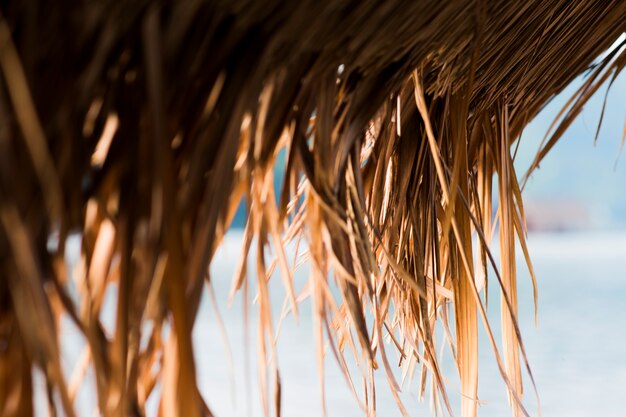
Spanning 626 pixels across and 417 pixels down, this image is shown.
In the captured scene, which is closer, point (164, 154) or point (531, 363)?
point (164, 154)

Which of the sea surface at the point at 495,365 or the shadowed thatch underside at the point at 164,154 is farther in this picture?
the sea surface at the point at 495,365

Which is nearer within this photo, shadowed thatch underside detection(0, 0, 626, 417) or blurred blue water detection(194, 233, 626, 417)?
shadowed thatch underside detection(0, 0, 626, 417)

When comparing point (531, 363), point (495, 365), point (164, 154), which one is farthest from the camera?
point (531, 363)

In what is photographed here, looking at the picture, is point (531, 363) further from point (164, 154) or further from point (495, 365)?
point (164, 154)

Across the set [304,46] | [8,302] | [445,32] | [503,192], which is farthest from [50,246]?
[503,192]

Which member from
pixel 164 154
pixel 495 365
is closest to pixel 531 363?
pixel 495 365

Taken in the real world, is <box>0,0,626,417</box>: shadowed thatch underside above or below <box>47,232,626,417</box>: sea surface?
below

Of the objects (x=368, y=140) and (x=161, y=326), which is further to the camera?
(x=368, y=140)

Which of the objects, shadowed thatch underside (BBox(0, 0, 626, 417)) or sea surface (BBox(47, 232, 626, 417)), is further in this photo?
sea surface (BBox(47, 232, 626, 417))

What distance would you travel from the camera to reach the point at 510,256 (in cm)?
69

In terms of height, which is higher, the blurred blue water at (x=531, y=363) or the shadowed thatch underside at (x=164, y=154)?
the blurred blue water at (x=531, y=363)

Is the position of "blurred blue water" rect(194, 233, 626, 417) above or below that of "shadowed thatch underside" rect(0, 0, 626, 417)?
above

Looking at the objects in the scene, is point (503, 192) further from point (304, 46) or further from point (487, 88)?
point (304, 46)

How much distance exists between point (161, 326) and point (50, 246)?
0.05 metres
